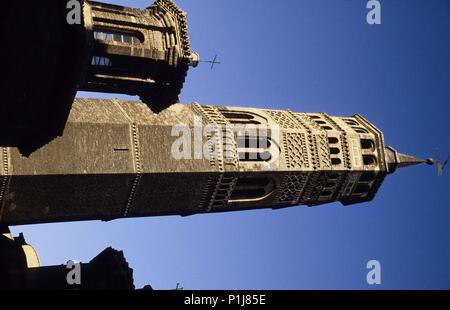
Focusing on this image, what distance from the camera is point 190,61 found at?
20812 millimetres

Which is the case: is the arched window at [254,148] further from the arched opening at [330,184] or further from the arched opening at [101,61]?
the arched opening at [101,61]

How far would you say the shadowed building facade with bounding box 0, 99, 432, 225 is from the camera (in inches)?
966

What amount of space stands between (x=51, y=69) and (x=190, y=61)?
5.82 m

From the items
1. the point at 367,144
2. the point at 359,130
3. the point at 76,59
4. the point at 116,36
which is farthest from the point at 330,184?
the point at 76,59

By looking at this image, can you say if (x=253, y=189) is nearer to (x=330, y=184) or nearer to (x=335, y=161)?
(x=330, y=184)

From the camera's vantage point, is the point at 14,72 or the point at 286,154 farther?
the point at 286,154

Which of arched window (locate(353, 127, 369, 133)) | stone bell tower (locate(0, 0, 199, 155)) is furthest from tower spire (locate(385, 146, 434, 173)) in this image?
stone bell tower (locate(0, 0, 199, 155))

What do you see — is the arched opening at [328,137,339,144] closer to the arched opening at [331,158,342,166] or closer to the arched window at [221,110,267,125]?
the arched opening at [331,158,342,166]

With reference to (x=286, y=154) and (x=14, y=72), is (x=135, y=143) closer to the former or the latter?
(x=286, y=154)

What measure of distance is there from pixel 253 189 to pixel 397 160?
958 cm

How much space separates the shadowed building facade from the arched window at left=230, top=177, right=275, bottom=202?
5 cm
